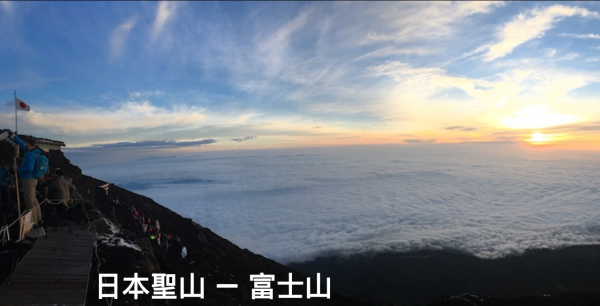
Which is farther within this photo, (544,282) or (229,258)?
(544,282)

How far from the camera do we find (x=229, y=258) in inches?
819

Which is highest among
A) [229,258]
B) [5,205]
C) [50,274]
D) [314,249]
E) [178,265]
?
[5,205]

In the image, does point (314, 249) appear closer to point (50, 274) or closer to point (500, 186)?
point (50, 274)

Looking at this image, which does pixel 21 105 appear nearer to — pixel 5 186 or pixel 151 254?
pixel 5 186

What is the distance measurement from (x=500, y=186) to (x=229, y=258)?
125615 mm

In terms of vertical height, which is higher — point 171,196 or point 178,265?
point 178,265

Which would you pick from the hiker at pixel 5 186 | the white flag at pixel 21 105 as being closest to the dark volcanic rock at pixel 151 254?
the hiker at pixel 5 186

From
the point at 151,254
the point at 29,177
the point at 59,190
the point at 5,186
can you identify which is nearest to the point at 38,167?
the point at 29,177

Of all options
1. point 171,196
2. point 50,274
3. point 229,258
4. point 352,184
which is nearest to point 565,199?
point 352,184

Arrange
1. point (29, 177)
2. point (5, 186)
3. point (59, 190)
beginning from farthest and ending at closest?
point (59, 190)
point (5, 186)
point (29, 177)

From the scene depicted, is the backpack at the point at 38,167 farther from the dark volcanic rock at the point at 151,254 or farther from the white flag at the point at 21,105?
the white flag at the point at 21,105

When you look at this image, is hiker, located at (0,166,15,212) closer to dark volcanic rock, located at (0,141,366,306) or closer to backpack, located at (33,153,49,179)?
dark volcanic rock, located at (0,141,366,306)

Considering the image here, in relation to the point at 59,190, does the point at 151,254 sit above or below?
below

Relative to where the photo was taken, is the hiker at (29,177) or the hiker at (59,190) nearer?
the hiker at (29,177)
